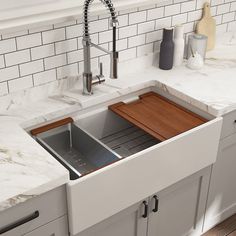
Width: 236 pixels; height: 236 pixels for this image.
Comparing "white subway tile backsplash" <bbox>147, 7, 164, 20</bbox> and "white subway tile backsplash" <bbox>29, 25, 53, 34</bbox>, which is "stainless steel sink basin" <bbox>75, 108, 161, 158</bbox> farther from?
"white subway tile backsplash" <bbox>147, 7, 164, 20</bbox>

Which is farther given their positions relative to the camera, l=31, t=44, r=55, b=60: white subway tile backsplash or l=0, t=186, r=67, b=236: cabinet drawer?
l=31, t=44, r=55, b=60: white subway tile backsplash

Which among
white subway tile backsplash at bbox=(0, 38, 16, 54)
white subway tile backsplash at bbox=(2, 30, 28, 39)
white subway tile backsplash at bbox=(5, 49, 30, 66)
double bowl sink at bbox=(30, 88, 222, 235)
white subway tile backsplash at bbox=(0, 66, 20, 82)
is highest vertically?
white subway tile backsplash at bbox=(2, 30, 28, 39)

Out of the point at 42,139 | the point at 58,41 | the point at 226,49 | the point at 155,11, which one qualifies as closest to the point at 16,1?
the point at 58,41

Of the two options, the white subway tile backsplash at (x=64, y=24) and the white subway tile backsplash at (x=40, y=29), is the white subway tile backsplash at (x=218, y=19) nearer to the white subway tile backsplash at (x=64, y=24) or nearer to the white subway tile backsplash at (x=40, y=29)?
the white subway tile backsplash at (x=64, y=24)

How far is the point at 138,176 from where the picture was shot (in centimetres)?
186

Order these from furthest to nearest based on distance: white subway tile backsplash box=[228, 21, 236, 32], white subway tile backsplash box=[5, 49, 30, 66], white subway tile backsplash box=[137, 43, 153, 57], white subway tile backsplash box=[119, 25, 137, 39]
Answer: white subway tile backsplash box=[228, 21, 236, 32], white subway tile backsplash box=[137, 43, 153, 57], white subway tile backsplash box=[119, 25, 137, 39], white subway tile backsplash box=[5, 49, 30, 66]

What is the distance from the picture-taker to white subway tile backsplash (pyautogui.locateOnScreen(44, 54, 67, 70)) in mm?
2158

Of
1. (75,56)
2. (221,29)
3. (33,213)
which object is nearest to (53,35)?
(75,56)

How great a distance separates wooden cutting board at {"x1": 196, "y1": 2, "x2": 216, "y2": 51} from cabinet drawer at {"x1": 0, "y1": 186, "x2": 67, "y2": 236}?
4.75 feet

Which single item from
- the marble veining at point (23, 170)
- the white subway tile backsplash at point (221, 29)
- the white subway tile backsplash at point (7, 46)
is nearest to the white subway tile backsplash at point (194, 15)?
the white subway tile backsplash at point (221, 29)

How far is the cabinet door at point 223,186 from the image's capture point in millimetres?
2340

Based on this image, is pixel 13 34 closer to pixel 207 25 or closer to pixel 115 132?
pixel 115 132

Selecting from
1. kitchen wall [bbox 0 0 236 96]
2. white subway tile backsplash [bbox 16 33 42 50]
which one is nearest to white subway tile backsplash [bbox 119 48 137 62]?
kitchen wall [bbox 0 0 236 96]

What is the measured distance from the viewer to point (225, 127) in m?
2.22
